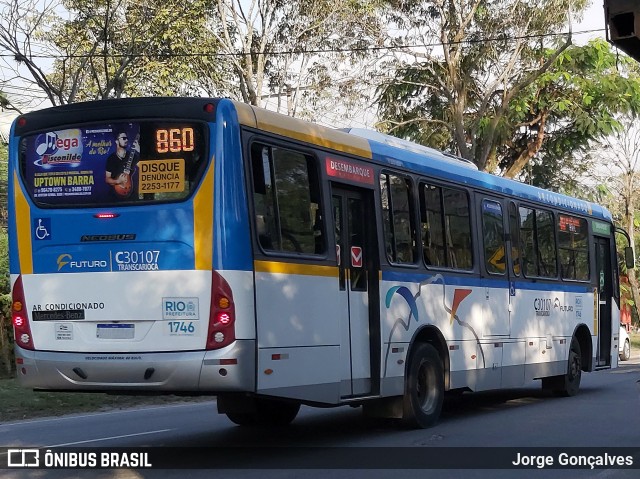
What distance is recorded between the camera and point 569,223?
17531 millimetres

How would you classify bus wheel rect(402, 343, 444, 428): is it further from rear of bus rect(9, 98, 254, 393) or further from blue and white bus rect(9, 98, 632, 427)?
rear of bus rect(9, 98, 254, 393)

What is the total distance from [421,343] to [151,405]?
693 cm

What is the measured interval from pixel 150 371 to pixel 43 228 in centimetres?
186

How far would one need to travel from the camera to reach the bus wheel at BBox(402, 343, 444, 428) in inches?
479

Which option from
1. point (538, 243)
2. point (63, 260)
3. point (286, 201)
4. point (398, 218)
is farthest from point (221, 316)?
point (538, 243)

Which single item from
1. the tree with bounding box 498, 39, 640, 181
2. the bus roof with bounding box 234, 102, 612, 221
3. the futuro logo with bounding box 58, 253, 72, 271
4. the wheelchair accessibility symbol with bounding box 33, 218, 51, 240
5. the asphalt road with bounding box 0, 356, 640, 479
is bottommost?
the asphalt road with bounding box 0, 356, 640, 479

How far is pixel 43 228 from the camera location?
10.0m

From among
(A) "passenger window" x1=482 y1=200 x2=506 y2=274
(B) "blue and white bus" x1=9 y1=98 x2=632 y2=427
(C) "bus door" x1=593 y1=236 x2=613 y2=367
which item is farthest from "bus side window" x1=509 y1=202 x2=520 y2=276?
(C) "bus door" x1=593 y1=236 x2=613 y2=367

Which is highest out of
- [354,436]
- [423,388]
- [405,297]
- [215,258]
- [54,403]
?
[215,258]

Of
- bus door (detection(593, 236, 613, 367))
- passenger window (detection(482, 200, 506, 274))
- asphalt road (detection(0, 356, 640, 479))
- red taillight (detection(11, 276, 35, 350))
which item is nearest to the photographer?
asphalt road (detection(0, 356, 640, 479))

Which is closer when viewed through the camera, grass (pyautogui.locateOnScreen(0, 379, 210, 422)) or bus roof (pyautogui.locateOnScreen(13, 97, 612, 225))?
bus roof (pyautogui.locateOnScreen(13, 97, 612, 225))

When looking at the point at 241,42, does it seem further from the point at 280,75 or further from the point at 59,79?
the point at 59,79

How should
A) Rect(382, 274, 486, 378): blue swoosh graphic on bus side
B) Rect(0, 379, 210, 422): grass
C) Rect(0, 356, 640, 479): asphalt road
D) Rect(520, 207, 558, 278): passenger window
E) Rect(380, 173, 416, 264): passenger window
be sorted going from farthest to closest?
Rect(0, 379, 210, 422): grass → Rect(520, 207, 558, 278): passenger window → Rect(380, 173, 416, 264): passenger window → Rect(382, 274, 486, 378): blue swoosh graphic on bus side → Rect(0, 356, 640, 479): asphalt road

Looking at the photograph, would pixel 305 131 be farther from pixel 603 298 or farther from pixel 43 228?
pixel 603 298
